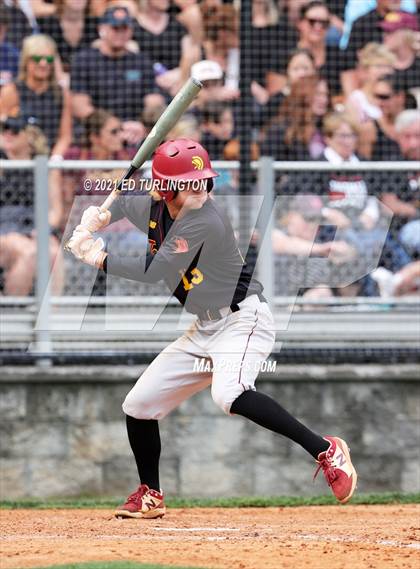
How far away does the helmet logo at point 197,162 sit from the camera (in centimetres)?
704

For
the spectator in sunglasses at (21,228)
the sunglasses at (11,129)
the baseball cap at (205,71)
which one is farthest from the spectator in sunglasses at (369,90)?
the sunglasses at (11,129)

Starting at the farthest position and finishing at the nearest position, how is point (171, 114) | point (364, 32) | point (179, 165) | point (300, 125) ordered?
1. point (364, 32)
2. point (300, 125)
3. point (171, 114)
4. point (179, 165)

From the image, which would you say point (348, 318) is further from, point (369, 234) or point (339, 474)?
point (339, 474)

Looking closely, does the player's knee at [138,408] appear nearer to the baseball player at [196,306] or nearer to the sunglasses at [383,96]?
the baseball player at [196,306]

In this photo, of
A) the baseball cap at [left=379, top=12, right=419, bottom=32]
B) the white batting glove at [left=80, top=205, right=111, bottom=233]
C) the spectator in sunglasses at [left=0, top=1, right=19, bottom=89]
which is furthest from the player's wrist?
the baseball cap at [left=379, top=12, right=419, bottom=32]

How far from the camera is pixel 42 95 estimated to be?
33.0 feet

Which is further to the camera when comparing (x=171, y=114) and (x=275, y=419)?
(x=171, y=114)

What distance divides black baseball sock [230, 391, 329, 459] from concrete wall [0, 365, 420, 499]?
2634 millimetres

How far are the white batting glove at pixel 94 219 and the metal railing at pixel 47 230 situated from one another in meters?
2.43

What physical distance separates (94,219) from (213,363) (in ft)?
3.41

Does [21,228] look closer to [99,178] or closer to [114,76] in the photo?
[99,178]

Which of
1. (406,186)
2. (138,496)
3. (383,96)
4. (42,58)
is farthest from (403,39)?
(138,496)

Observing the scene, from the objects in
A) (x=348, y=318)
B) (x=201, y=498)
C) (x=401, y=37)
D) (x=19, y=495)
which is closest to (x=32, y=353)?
(x=19, y=495)

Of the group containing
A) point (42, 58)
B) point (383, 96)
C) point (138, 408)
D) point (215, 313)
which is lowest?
point (138, 408)
